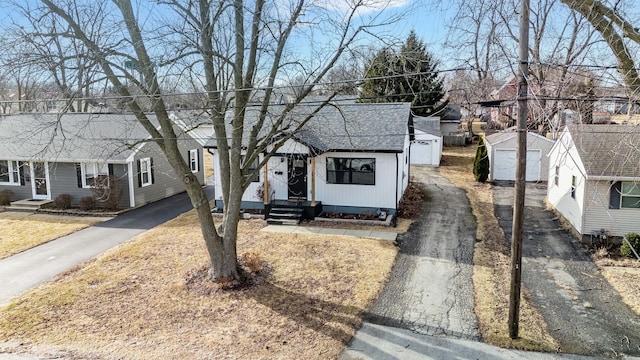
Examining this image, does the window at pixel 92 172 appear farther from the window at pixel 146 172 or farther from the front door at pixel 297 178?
the front door at pixel 297 178

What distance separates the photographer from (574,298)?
32.6 feet

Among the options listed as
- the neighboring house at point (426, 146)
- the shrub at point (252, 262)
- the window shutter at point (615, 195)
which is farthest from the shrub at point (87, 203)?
the neighboring house at point (426, 146)

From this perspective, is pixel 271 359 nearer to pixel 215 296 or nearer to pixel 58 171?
pixel 215 296

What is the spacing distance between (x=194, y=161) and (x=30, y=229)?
387 inches

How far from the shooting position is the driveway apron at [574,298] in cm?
795

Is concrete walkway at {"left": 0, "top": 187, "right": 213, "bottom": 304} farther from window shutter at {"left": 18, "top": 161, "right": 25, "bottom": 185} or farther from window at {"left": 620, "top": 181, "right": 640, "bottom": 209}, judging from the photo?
window at {"left": 620, "top": 181, "right": 640, "bottom": 209}

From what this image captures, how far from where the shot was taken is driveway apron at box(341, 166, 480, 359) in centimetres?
801

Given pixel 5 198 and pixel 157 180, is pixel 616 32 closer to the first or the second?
pixel 157 180

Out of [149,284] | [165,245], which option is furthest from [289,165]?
[149,284]

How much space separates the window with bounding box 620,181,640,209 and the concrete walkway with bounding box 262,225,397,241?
7423mm

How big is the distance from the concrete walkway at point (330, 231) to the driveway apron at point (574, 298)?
4.40 metres

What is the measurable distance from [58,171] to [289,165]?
11400 millimetres

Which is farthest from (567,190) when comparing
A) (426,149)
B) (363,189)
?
(426,149)

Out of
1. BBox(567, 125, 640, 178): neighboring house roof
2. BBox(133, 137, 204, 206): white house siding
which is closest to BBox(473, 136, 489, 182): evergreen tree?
BBox(567, 125, 640, 178): neighboring house roof
